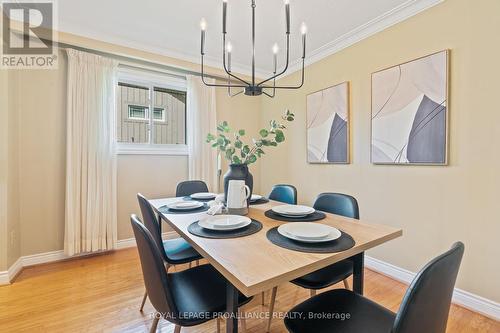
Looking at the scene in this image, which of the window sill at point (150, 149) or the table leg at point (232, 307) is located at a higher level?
the window sill at point (150, 149)

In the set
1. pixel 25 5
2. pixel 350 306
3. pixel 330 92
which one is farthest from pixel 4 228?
pixel 330 92

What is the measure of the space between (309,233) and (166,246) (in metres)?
1.26

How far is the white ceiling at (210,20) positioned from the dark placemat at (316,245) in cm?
200

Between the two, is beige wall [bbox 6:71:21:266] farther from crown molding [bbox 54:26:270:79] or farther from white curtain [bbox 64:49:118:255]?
crown molding [bbox 54:26:270:79]

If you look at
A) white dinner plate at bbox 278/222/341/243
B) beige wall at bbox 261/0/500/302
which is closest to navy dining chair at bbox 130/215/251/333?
white dinner plate at bbox 278/222/341/243

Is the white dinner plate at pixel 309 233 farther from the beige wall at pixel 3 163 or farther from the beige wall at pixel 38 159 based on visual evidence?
the beige wall at pixel 38 159

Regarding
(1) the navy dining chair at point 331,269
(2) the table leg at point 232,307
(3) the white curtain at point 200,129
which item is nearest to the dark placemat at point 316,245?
(2) the table leg at point 232,307

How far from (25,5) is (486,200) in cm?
411

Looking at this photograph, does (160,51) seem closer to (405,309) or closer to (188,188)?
(188,188)

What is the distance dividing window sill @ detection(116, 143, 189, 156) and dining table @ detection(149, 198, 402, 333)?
1999mm

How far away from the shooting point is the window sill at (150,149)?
9.50ft

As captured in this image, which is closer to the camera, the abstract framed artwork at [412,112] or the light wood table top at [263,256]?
the light wood table top at [263,256]

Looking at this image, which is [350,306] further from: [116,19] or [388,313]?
[116,19]

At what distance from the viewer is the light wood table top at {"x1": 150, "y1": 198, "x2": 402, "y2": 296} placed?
749 millimetres
